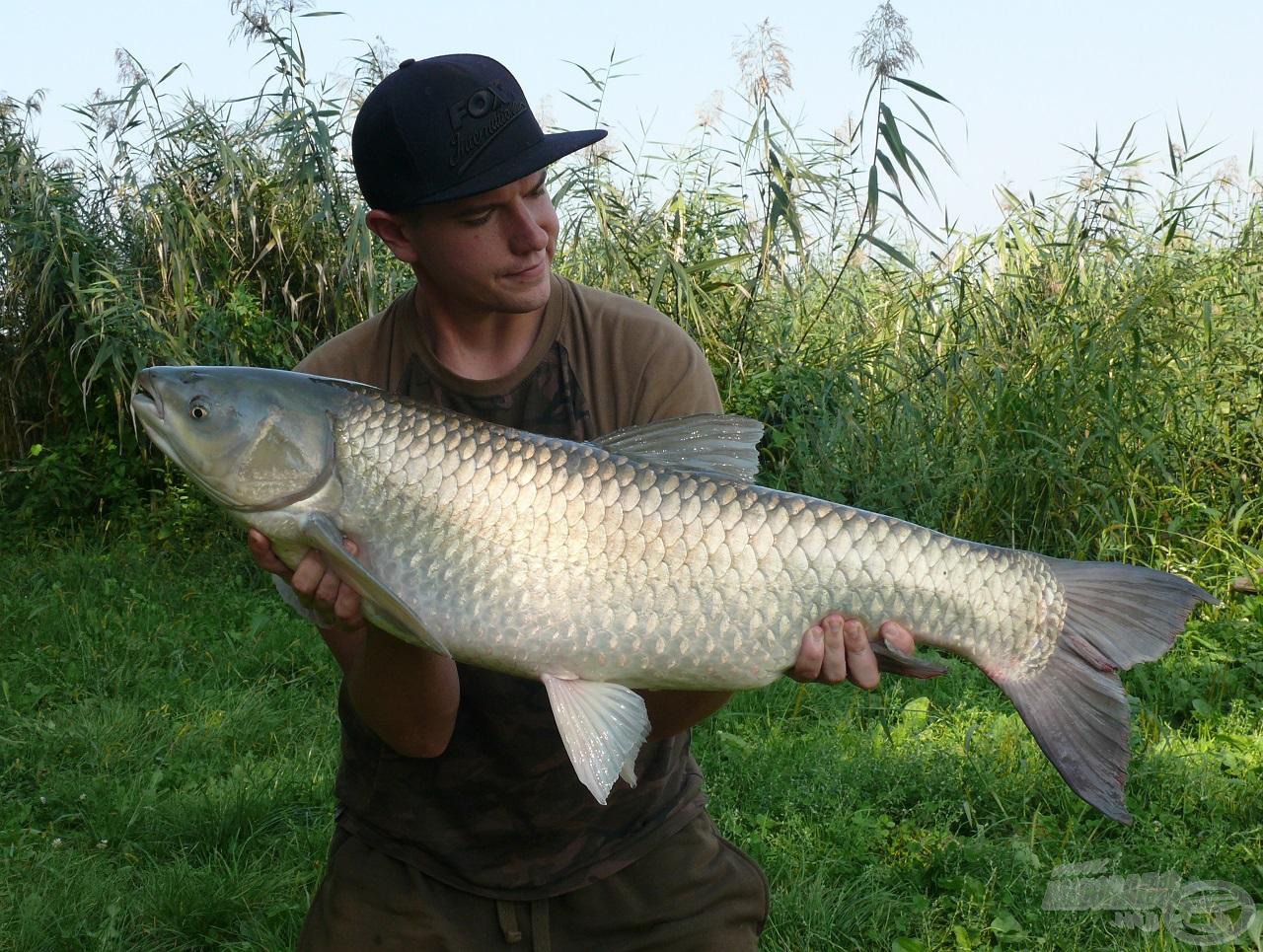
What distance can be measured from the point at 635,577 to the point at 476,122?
2.34 ft

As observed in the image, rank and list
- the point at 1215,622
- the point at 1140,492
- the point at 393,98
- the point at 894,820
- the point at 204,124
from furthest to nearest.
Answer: the point at 204,124, the point at 1140,492, the point at 1215,622, the point at 894,820, the point at 393,98

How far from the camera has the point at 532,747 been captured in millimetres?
2027

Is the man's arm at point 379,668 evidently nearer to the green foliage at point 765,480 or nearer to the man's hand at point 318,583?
the man's hand at point 318,583

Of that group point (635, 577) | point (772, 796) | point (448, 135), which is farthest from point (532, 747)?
point (772, 796)

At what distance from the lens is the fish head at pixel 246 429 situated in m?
1.75

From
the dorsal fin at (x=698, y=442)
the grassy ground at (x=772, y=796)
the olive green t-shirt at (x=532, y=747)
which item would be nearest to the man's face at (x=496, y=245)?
the olive green t-shirt at (x=532, y=747)

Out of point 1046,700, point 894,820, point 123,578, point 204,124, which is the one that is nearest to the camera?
point 1046,700

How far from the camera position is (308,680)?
416 centimetres

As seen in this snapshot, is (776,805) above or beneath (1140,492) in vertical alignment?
beneath

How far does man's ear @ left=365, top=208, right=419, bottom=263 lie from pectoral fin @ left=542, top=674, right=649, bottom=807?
0.74 metres

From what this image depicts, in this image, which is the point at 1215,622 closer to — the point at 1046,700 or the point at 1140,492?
the point at 1140,492

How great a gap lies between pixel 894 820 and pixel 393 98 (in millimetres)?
2027

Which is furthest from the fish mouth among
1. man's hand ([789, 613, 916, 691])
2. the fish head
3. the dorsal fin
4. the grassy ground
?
the grassy ground

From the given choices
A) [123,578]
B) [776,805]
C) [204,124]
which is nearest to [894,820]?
[776,805]
